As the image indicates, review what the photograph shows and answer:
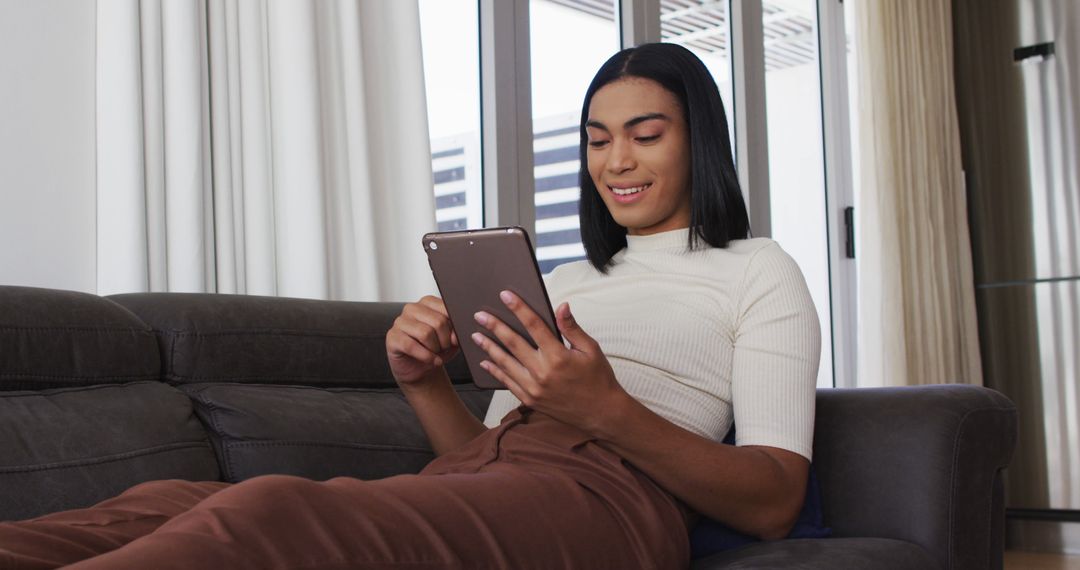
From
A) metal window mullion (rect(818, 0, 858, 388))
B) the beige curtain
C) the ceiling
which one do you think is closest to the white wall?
the ceiling

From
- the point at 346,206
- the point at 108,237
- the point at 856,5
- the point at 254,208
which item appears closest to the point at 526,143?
the point at 346,206

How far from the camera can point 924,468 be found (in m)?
1.51

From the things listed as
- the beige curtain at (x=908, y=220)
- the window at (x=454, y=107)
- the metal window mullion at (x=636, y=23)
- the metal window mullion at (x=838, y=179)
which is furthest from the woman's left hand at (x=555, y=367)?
the metal window mullion at (x=838, y=179)

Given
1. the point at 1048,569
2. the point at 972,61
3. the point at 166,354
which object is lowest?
the point at 1048,569

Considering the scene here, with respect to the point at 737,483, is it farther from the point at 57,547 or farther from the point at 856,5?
the point at 856,5

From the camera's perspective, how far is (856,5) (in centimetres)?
404

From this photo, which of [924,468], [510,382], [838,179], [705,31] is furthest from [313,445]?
[838,179]

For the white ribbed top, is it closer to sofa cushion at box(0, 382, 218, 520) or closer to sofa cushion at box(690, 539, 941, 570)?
sofa cushion at box(690, 539, 941, 570)

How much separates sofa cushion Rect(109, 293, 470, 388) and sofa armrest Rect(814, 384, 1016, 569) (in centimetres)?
74

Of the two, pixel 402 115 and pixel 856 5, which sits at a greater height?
pixel 856 5

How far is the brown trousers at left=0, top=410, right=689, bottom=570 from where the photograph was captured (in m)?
0.85

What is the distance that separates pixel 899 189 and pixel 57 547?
352cm

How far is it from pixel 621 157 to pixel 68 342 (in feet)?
2.62

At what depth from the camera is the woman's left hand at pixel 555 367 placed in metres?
1.17
